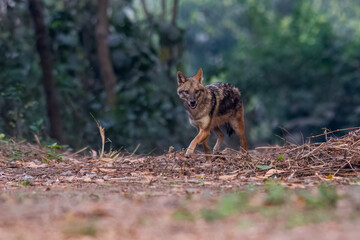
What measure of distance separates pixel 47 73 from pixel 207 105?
23.3ft

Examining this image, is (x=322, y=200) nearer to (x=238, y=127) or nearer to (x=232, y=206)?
(x=232, y=206)

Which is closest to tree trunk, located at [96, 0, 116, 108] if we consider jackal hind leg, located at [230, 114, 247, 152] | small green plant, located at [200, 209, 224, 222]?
jackal hind leg, located at [230, 114, 247, 152]

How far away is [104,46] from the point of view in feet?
61.1

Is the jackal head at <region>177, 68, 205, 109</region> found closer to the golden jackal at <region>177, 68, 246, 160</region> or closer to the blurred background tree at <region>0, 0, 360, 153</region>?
the golden jackal at <region>177, 68, 246, 160</region>

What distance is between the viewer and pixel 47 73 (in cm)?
1516

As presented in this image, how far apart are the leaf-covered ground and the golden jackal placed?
2.78ft

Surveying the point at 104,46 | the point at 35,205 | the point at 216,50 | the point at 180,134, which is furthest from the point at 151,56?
the point at 216,50

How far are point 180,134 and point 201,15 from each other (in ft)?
124

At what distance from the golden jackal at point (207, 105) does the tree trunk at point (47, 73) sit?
5.81 meters

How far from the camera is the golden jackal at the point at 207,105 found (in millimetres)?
9320

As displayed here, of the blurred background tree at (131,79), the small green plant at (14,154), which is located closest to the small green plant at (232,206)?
the blurred background tree at (131,79)

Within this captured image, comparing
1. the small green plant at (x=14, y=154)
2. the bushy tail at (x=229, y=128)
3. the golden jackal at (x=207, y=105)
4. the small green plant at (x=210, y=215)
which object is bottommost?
the small green plant at (x=14, y=154)

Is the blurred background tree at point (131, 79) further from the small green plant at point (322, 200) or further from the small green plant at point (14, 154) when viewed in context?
the small green plant at point (322, 200)

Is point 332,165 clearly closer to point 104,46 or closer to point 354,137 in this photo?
point 354,137
